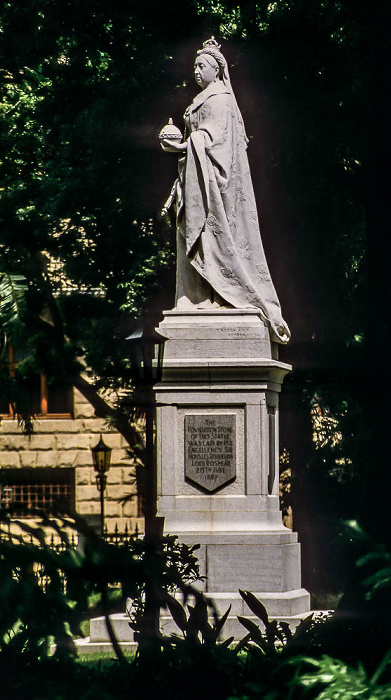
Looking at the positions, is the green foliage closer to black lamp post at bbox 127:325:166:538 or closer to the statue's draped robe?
black lamp post at bbox 127:325:166:538

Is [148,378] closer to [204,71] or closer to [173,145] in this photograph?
[173,145]

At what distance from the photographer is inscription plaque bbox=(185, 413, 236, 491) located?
11023 mm

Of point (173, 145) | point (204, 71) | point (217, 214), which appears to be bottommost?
point (217, 214)

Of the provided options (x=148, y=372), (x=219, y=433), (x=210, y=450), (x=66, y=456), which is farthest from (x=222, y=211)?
(x=66, y=456)

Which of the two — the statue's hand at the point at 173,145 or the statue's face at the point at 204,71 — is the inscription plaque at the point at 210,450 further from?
the statue's face at the point at 204,71

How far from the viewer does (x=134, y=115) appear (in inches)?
749

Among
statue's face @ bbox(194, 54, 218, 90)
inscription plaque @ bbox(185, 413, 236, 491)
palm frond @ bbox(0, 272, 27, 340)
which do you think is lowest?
inscription plaque @ bbox(185, 413, 236, 491)

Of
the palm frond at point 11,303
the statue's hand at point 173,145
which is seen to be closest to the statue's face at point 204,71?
the statue's hand at point 173,145

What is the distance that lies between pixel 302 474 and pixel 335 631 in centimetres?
1542

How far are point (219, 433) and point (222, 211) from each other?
2120mm

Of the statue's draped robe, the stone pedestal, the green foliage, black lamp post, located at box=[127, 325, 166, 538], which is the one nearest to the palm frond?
the stone pedestal

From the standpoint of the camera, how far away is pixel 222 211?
11.8 metres

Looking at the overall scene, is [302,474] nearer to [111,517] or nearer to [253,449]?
[253,449]

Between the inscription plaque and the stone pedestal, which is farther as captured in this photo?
the inscription plaque
